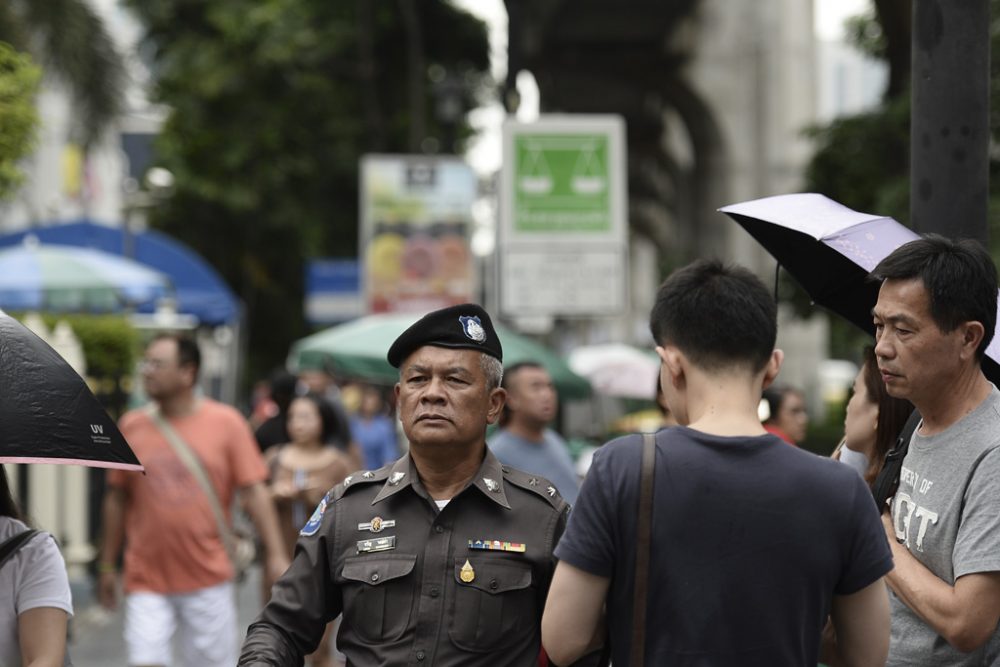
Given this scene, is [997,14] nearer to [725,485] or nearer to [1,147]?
[1,147]

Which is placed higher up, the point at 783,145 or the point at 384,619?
the point at 783,145

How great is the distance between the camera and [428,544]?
12.9 feet

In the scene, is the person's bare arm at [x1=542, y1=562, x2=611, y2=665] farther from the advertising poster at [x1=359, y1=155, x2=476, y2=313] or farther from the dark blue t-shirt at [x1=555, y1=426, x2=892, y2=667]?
the advertising poster at [x1=359, y1=155, x2=476, y2=313]

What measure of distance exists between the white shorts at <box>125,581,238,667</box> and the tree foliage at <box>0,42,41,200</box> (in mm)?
2308

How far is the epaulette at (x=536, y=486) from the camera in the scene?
405 centimetres

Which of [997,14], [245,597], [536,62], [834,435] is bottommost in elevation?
[245,597]

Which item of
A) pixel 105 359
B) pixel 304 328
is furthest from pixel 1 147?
pixel 304 328

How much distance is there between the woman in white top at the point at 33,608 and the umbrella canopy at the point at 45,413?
32cm

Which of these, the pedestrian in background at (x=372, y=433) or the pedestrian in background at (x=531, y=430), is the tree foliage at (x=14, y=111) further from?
the pedestrian in background at (x=372, y=433)

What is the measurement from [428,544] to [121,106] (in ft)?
73.8

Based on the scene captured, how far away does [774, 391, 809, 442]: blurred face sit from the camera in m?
9.27

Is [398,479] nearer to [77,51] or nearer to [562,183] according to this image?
[562,183]

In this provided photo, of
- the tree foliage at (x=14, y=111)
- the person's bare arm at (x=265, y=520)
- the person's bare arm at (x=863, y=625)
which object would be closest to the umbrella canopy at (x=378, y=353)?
the person's bare arm at (x=265, y=520)

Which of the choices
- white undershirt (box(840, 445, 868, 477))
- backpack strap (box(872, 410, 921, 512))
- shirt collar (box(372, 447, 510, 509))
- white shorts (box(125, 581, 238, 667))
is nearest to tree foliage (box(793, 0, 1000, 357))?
white shorts (box(125, 581, 238, 667))
